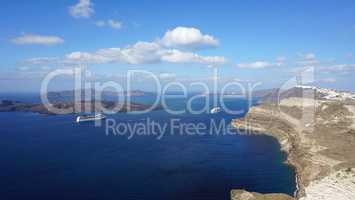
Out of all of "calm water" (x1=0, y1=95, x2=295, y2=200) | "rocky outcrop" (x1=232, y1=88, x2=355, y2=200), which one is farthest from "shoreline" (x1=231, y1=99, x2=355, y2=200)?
"calm water" (x1=0, y1=95, x2=295, y2=200)

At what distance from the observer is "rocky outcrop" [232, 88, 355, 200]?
3644 cm

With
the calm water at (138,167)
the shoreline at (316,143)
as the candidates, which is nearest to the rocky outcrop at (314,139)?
the shoreline at (316,143)

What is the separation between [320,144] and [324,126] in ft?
42.7

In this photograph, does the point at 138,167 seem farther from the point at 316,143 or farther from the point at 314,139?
the point at 314,139

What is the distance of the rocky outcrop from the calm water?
280 cm

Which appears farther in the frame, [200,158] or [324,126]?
[324,126]

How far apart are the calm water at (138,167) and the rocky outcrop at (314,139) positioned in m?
2.80

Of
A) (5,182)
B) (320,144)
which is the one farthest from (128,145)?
(320,144)

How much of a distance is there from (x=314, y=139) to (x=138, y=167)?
29.5 m

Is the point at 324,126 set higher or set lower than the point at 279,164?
higher

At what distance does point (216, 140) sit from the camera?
261 feet

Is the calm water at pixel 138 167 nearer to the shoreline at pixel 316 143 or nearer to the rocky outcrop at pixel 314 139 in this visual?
the shoreline at pixel 316 143

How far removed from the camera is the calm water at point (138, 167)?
40688 millimetres

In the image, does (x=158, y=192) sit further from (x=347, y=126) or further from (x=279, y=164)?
(x=347, y=126)
